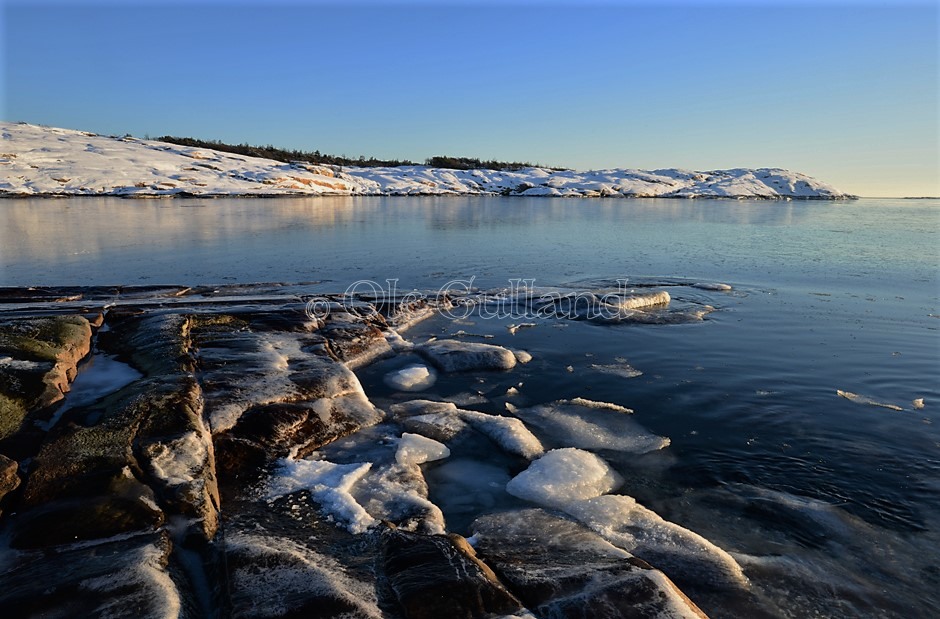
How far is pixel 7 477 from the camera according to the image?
154 inches

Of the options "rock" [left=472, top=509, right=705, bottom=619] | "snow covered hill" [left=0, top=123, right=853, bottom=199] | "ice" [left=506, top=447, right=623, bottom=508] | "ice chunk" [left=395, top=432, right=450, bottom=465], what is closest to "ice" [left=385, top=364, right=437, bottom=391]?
"ice chunk" [left=395, top=432, right=450, bottom=465]

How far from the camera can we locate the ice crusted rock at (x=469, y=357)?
794cm

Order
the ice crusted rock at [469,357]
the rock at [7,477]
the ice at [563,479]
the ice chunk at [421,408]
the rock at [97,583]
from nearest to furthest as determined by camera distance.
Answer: the rock at [97,583] → the rock at [7,477] → the ice at [563,479] → the ice chunk at [421,408] → the ice crusted rock at [469,357]

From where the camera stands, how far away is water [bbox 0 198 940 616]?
4145 mm

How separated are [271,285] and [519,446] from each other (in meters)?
9.70

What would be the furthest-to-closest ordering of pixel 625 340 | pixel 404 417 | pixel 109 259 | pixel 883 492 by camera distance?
pixel 109 259 < pixel 625 340 < pixel 404 417 < pixel 883 492

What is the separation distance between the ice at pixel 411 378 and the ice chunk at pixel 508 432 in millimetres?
1122

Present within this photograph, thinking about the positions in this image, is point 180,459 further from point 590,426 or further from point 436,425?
point 590,426

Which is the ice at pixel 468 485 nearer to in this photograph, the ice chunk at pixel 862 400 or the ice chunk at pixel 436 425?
the ice chunk at pixel 436 425

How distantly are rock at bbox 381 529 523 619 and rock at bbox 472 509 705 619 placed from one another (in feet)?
0.58

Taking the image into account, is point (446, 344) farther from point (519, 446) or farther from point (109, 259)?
point (109, 259)

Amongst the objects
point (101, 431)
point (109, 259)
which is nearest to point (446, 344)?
point (101, 431)

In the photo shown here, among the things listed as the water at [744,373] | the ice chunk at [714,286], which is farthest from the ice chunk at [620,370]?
the ice chunk at [714,286]

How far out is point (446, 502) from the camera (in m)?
4.57
